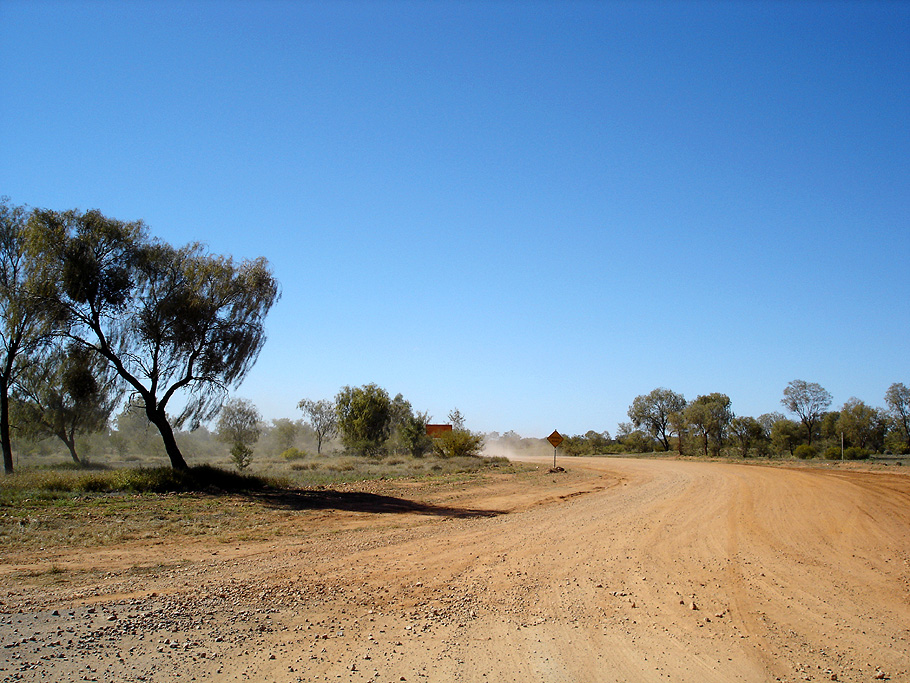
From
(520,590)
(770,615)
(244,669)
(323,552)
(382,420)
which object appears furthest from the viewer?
(382,420)

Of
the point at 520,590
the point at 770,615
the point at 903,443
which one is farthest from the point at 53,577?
the point at 903,443

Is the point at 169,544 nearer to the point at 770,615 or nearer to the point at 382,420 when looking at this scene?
the point at 770,615

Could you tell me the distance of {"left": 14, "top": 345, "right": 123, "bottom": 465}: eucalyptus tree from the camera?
20656 mm

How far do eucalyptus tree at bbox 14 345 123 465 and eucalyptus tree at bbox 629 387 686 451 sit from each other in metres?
76.5

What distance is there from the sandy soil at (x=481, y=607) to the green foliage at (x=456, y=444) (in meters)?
29.6

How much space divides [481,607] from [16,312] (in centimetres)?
1965

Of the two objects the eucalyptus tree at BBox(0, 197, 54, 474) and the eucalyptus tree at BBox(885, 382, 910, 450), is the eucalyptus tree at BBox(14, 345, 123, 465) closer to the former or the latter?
the eucalyptus tree at BBox(0, 197, 54, 474)

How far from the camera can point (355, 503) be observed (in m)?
17.3

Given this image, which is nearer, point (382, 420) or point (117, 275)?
point (117, 275)

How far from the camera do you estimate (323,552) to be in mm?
10094

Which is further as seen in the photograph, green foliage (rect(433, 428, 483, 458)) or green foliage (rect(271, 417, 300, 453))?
green foliage (rect(271, 417, 300, 453))

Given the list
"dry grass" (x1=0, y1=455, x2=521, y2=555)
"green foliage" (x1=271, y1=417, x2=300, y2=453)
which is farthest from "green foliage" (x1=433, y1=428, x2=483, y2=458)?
"green foliage" (x1=271, y1=417, x2=300, y2=453)

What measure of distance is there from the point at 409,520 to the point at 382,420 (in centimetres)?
4047

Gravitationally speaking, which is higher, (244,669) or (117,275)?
(117,275)
